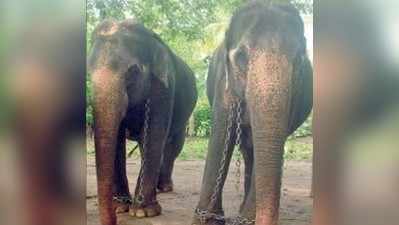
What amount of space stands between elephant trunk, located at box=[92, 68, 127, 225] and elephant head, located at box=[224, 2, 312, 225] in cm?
44

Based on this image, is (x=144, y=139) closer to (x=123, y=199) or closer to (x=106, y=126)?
(x=123, y=199)

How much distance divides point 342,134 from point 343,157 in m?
0.05

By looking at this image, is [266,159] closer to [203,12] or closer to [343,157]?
[343,157]

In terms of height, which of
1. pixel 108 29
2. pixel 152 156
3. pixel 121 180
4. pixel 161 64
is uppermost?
pixel 108 29

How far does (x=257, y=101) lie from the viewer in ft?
6.01

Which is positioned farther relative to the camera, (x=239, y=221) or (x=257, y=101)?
(x=239, y=221)

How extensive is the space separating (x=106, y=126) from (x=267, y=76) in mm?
622

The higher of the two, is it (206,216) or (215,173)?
(215,173)

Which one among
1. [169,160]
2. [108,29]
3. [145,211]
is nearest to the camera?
[108,29]

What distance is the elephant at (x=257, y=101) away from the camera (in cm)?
174

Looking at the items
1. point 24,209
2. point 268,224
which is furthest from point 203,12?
point 24,209

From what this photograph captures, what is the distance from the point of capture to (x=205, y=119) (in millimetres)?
2738

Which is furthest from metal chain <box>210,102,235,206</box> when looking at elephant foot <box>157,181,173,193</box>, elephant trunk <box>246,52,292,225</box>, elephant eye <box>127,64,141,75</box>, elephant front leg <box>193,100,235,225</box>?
elephant foot <box>157,181,173,193</box>

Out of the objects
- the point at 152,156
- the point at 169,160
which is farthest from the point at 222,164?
the point at 169,160
